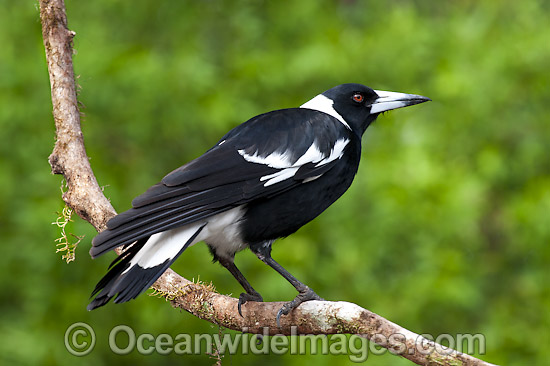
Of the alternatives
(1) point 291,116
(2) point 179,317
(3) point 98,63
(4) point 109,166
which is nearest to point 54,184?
(4) point 109,166

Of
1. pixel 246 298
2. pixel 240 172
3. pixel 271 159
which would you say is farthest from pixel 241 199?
pixel 246 298

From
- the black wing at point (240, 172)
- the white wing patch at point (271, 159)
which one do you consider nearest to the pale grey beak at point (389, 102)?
the black wing at point (240, 172)

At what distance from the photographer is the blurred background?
416 centimetres

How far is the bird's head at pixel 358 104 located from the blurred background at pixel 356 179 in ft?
3.96

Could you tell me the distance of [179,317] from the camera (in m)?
3.87

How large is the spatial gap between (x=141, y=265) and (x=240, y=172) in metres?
0.51

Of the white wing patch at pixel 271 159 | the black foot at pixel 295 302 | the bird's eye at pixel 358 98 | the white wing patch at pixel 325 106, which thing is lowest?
the black foot at pixel 295 302

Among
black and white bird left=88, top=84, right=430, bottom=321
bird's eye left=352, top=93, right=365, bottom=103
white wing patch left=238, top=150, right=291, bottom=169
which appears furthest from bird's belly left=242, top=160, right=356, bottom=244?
bird's eye left=352, top=93, right=365, bottom=103

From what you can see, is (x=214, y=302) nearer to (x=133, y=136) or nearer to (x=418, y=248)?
(x=133, y=136)

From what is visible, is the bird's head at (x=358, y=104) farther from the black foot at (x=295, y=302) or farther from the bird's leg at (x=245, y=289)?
the black foot at (x=295, y=302)

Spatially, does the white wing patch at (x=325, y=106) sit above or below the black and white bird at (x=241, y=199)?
above

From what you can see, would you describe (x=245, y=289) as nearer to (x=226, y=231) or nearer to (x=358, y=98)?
(x=226, y=231)

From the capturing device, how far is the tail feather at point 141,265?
2.31 metres

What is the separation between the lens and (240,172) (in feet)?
8.68
